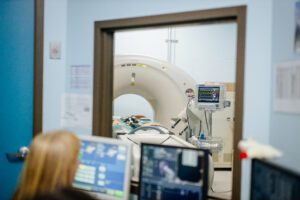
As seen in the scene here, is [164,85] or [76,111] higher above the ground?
[164,85]

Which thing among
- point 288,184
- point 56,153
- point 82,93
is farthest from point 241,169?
point 82,93

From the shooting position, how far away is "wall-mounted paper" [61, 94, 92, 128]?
6.86 feet

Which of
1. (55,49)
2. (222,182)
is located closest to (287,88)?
(55,49)

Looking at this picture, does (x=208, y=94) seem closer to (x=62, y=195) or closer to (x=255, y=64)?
(x=255, y=64)

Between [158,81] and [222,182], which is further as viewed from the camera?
[222,182]

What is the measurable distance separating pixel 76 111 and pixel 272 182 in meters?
1.35

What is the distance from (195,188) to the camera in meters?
1.52

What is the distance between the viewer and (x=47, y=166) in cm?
120

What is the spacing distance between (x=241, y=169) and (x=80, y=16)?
4.30ft

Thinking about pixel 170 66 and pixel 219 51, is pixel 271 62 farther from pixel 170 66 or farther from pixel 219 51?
pixel 219 51

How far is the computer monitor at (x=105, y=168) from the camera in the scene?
168cm

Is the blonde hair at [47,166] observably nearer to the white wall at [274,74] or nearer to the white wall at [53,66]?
the white wall at [274,74]

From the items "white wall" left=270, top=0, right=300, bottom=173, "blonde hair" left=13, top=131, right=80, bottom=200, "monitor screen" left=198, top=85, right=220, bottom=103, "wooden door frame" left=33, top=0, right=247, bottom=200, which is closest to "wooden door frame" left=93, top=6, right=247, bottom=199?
"wooden door frame" left=33, top=0, right=247, bottom=200

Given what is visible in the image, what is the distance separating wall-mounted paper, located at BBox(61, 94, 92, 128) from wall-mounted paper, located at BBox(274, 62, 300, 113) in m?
1.11
